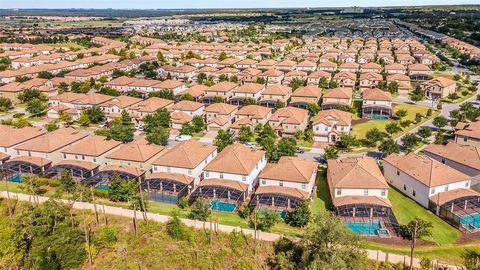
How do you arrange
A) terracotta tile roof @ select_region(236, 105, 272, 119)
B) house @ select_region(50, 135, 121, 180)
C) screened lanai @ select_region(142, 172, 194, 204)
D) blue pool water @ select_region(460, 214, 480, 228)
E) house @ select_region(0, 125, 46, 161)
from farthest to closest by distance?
terracotta tile roof @ select_region(236, 105, 272, 119), house @ select_region(0, 125, 46, 161), house @ select_region(50, 135, 121, 180), screened lanai @ select_region(142, 172, 194, 204), blue pool water @ select_region(460, 214, 480, 228)

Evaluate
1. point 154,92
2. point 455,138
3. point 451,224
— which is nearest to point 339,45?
point 154,92

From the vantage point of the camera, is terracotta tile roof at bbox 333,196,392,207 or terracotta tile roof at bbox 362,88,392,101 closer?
terracotta tile roof at bbox 333,196,392,207

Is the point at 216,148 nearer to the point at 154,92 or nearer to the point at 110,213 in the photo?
the point at 110,213

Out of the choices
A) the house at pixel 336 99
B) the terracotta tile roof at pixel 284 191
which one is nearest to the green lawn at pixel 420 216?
the terracotta tile roof at pixel 284 191

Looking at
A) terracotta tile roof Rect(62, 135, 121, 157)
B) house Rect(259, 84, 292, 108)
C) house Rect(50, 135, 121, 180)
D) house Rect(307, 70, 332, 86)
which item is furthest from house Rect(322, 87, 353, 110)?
house Rect(50, 135, 121, 180)

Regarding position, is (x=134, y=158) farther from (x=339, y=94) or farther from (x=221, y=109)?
(x=339, y=94)

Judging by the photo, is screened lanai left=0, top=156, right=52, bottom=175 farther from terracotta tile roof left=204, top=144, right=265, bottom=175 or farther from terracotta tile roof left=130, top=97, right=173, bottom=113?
terracotta tile roof left=130, top=97, right=173, bottom=113
